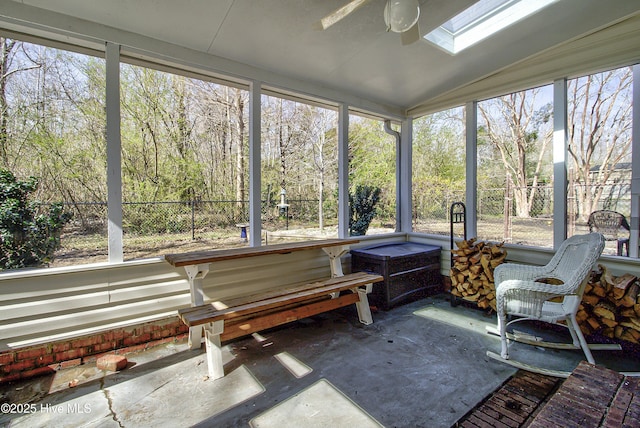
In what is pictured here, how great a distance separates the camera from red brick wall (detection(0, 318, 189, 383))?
6.86 feet

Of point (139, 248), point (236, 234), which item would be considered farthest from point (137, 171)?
point (236, 234)

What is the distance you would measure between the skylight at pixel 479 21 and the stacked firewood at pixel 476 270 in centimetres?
223

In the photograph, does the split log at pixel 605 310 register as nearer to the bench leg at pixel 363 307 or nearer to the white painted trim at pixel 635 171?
the white painted trim at pixel 635 171

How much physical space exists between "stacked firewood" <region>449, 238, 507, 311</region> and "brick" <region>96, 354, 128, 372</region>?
3468mm

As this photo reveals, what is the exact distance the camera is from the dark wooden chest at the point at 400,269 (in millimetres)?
3459

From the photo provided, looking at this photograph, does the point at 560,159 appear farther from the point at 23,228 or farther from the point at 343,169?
the point at 23,228

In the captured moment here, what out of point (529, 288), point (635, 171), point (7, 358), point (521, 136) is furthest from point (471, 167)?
point (7, 358)

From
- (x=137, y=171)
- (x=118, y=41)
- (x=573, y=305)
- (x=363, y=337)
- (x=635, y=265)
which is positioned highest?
(x=118, y=41)

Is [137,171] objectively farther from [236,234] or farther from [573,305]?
[573,305]

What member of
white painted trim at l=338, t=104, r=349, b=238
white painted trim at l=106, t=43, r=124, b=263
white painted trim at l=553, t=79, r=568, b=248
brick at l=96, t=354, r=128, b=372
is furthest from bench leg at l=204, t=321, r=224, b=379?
white painted trim at l=553, t=79, r=568, b=248

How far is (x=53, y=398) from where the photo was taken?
1.90 meters

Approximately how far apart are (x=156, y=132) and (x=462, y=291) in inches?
184

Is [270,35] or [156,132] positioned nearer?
[270,35]

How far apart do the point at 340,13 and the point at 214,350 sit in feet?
8.19
